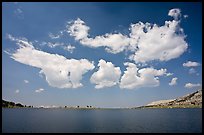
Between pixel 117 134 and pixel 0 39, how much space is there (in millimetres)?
55328

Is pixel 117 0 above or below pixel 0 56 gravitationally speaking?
above

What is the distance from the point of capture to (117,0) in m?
21.5

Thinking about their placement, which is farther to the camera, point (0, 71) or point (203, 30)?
point (203, 30)

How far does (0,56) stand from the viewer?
22.3m

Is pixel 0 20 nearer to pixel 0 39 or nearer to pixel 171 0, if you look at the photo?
pixel 0 39

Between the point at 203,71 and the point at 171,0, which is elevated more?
the point at 171,0

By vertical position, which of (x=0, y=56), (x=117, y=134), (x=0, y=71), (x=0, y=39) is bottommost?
(x=117, y=134)

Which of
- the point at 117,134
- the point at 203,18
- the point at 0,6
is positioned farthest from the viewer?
the point at 117,134

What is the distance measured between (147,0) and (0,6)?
14574 mm

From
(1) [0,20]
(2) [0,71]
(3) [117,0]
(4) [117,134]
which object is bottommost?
(4) [117,134]

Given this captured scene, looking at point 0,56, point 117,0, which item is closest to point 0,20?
point 0,56

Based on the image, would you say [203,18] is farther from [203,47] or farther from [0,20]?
[0,20]

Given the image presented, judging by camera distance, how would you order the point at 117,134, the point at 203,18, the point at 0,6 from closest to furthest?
the point at 0,6 → the point at 203,18 → the point at 117,134

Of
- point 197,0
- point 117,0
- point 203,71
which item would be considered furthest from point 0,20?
point 203,71
